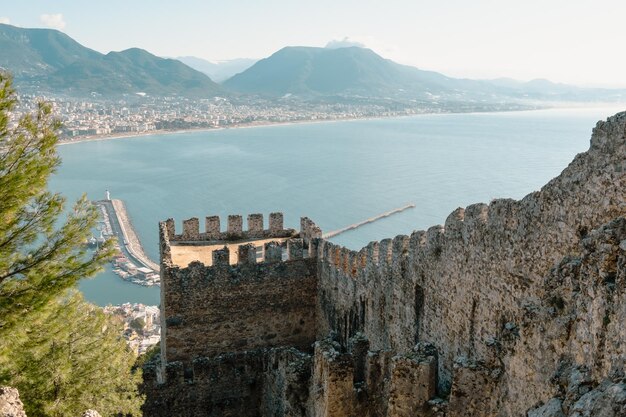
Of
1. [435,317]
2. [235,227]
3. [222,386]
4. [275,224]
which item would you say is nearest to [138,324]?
[235,227]

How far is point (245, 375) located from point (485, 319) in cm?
756

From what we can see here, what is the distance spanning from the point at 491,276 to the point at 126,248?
54.6 m

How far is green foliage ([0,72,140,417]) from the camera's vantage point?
7.62 m

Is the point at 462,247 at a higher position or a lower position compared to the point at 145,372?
higher

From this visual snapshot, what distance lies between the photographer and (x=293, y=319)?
1523 centimetres

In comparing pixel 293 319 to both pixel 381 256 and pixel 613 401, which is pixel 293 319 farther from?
pixel 613 401

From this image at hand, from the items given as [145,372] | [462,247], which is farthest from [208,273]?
[462,247]

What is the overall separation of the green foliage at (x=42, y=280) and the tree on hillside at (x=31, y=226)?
0.04 ft

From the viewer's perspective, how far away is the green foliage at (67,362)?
27.5 feet

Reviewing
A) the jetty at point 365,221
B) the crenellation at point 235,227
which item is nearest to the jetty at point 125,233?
the jetty at point 365,221

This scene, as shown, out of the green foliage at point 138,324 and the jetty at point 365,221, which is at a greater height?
the jetty at point 365,221

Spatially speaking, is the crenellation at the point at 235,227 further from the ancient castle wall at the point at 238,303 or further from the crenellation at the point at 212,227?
the ancient castle wall at the point at 238,303

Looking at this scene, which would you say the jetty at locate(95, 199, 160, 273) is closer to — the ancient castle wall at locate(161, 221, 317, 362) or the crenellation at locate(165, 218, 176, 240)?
the crenellation at locate(165, 218, 176, 240)

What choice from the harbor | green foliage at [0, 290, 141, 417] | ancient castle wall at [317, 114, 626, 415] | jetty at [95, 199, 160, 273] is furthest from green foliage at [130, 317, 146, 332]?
green foliage at [0, 290, 141, 417]
